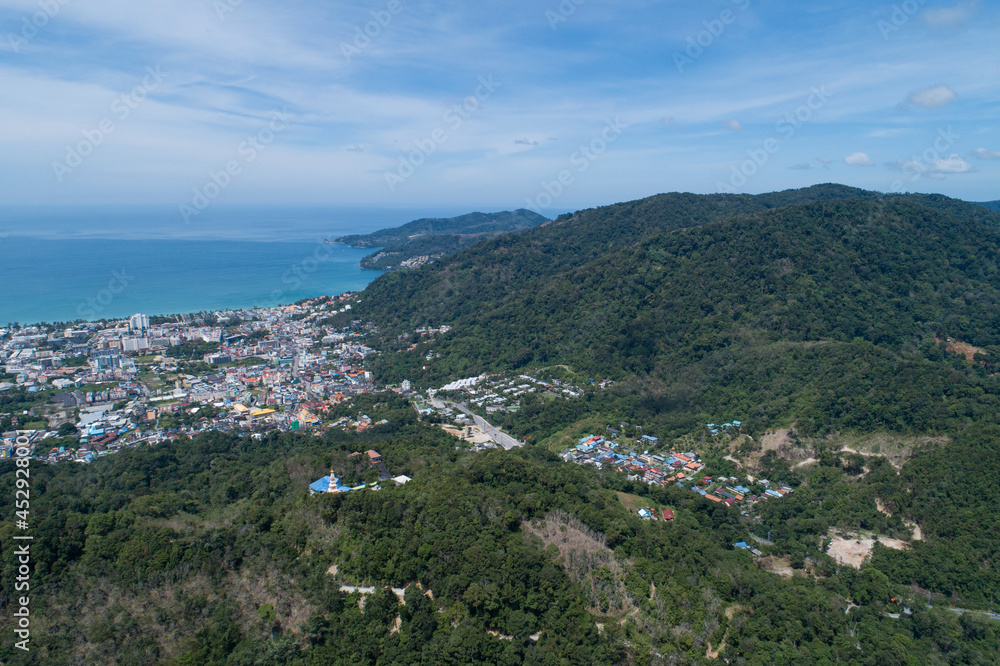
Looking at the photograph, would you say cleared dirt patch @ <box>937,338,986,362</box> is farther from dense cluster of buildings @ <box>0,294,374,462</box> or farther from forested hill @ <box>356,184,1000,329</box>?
dense cluster of buildings @ <box>0,294,374,462</box>

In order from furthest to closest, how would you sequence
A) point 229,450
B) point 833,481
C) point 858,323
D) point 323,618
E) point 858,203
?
point 858,203
point 858,323
point 229,450
point 833,481
point 323,618

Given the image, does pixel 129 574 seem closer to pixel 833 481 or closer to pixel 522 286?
pixel 833 481

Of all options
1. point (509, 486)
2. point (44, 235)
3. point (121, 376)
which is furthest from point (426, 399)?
point (44, 235)

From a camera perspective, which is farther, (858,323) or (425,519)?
(858,323)

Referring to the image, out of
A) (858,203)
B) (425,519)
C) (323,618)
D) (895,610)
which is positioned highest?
(858,203)

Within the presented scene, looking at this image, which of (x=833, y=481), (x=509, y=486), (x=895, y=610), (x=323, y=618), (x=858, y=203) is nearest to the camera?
(x=323, y=618)

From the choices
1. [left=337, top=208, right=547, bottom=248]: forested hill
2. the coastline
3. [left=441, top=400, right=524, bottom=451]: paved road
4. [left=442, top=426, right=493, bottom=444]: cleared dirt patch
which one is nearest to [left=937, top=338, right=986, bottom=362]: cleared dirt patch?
[left=441, top=400, right=524, bottom=451]: paved road

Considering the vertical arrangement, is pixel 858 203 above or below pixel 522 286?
above
